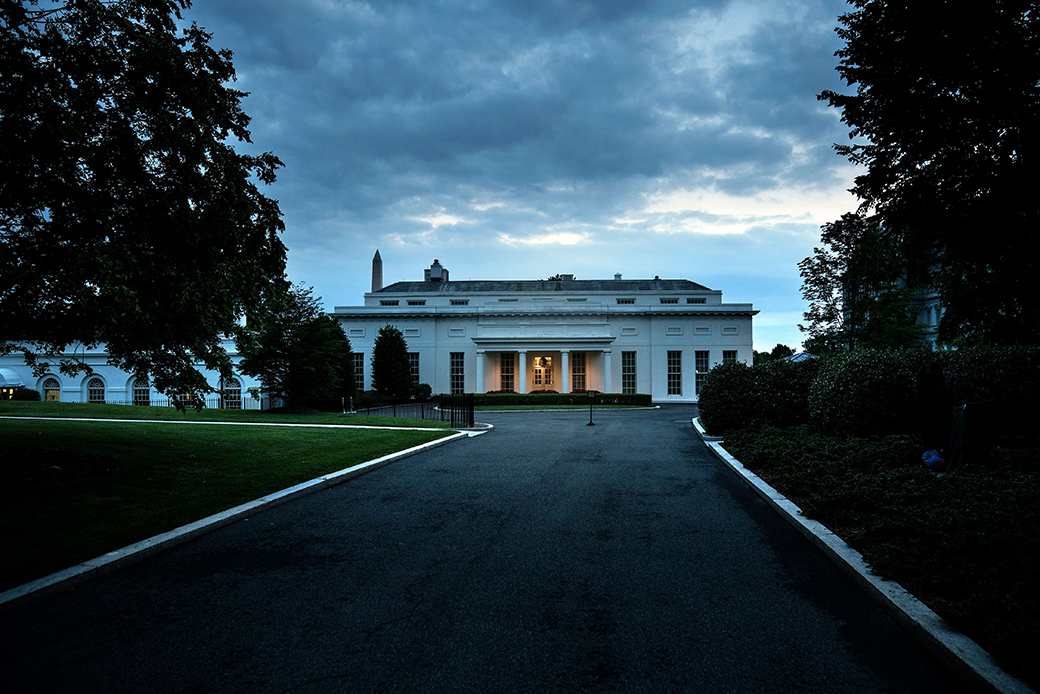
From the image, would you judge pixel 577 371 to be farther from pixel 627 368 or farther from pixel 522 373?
pixel 522 373

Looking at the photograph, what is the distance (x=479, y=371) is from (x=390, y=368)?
8.49 metres

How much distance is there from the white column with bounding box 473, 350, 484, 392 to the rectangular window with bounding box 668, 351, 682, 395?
15378 mm

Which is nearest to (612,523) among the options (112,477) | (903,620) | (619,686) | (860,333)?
(903,620)

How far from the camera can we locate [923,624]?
11.5ft

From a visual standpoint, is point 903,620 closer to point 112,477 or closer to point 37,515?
point 37,515

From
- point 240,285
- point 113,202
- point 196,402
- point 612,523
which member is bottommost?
point 612,523

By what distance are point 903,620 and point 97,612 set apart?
5.63 metres

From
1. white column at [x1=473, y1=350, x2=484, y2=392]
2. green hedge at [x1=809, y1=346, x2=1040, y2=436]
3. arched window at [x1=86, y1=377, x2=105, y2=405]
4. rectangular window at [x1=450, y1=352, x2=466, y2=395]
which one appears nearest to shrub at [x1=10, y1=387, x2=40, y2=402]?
arched window at [x1=86, y1=377, x2=105, y2=405]

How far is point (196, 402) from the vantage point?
8203 mm

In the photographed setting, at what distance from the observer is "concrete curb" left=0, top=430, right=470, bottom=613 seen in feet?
13.6

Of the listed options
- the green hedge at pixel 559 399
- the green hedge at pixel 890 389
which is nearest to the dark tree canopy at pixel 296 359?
the green hedge at pixel 559 399

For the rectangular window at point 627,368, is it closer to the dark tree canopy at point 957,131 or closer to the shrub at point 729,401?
the shrub at point 729,401

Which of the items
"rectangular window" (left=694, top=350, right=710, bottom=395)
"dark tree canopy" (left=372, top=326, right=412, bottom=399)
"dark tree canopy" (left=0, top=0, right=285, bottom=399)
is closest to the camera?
"dark tree canopy" (left=0, top=0, right=285, bottom=399)

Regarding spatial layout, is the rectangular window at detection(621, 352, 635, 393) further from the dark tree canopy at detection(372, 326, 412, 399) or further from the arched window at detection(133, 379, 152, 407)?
the arched window at detection(133, 379, 152, 407)
